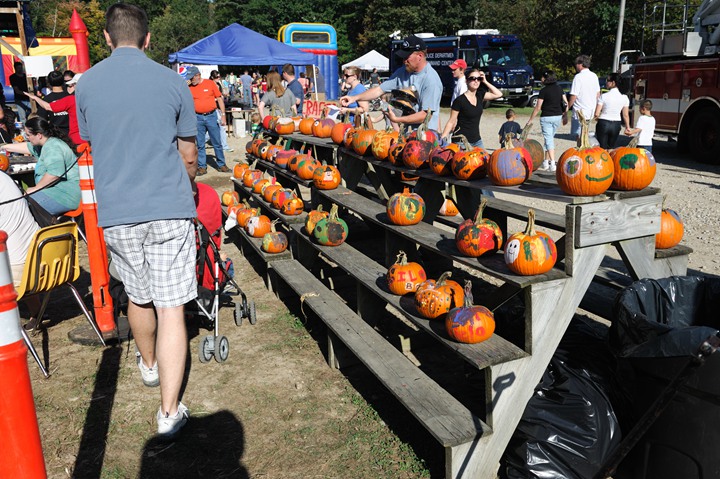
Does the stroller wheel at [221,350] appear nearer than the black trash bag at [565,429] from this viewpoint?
No

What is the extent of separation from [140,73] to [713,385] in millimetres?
3064

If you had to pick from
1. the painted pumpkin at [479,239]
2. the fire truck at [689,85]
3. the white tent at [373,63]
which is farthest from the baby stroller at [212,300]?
the white tent at [373,63]

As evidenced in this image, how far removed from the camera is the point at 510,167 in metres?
3.69

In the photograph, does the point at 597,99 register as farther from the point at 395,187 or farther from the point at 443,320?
the point at 443,320

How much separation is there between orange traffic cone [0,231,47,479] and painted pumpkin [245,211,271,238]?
4.86m

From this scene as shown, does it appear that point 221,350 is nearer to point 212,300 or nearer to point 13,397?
point 212,300

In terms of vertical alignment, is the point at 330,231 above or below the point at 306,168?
below

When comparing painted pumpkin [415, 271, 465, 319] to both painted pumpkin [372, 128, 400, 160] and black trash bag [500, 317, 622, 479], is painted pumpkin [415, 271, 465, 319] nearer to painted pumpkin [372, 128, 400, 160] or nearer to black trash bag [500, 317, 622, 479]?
black trash bag [500, 317, 622, 479]

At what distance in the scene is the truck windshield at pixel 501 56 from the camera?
91.7 ft

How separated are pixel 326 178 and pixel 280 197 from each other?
2.68ft

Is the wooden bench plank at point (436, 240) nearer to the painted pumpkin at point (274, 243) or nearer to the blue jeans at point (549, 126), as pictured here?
the painted pumpkin at point (274, 243)

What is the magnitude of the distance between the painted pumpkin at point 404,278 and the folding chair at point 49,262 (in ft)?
8.03

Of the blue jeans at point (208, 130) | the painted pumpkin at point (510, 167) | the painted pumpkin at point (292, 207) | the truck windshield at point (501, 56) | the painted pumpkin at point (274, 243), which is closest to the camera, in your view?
the painted pumpkin at point (510, 167)

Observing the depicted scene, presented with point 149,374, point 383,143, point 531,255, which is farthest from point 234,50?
point 531,255
